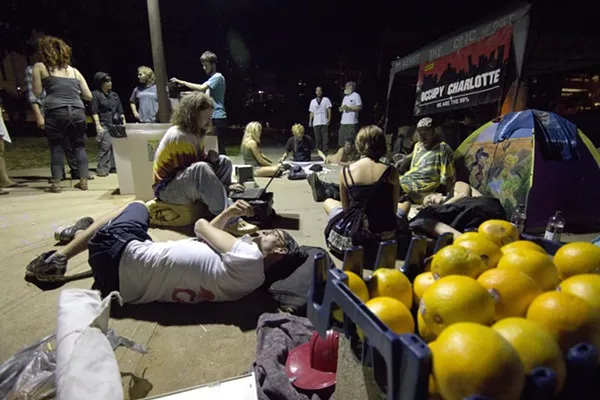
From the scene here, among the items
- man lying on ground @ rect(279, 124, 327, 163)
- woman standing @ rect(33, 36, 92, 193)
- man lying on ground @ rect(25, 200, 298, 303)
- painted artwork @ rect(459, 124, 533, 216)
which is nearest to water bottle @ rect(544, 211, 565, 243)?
painted artwork @ rect(459, 124, 533, 216)

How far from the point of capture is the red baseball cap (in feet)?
4.78

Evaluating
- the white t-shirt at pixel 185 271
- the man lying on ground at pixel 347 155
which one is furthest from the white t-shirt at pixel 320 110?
the white t-shirt at pixel 185 271

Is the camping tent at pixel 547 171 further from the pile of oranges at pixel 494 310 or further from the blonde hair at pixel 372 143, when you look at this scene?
the pile of oranges at pixel 494 310

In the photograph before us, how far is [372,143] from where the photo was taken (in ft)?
9.93

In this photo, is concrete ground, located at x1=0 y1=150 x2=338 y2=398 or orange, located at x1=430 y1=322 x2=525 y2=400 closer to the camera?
orange, located at x1=430 y1=322 x2=525 y2=400

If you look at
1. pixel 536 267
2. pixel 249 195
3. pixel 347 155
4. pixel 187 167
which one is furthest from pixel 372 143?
pixel 347 155

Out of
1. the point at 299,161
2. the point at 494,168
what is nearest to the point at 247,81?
the point at 299,161

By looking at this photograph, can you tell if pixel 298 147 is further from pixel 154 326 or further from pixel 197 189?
pixel 154 326

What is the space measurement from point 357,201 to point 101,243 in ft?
6.72

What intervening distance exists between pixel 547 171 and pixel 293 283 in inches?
128

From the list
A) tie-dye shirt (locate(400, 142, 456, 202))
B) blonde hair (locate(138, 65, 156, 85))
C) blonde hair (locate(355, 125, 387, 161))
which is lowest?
tie-dye shirt (locate(400, 142, 456, 202))

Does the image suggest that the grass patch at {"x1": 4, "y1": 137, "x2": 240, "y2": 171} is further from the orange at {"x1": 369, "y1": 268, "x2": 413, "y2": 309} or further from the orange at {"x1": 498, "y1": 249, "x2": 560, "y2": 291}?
the orange at {"x1": 498, "y1": 249, "x2": 560, "y2": 291}

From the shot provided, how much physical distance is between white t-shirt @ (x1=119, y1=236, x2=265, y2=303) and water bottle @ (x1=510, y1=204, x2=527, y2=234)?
114 inches

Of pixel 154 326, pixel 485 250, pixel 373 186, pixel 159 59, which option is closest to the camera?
pixel 485 250
